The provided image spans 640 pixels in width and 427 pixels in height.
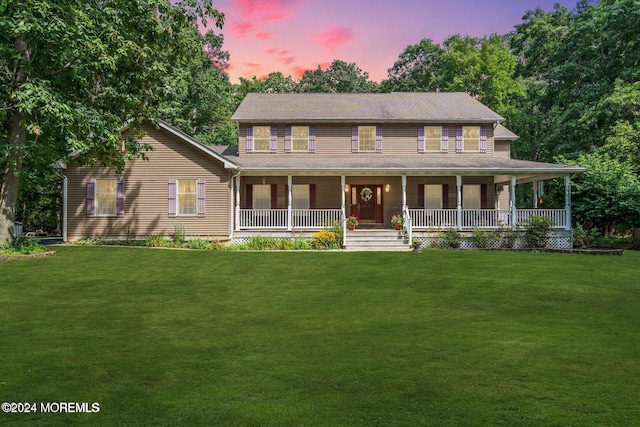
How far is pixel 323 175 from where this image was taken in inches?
992

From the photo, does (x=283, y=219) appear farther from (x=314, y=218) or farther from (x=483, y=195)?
(x=483, y=195)

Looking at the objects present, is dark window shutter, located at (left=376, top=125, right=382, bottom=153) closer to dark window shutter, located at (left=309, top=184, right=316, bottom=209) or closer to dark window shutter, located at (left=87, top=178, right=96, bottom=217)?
dark window shutter, located at (left=309, top=184, right=316, bottom=209)

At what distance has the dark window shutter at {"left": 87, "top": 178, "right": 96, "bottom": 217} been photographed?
2295cm

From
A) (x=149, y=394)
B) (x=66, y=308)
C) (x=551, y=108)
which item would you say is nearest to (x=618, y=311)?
(x=149, y=394)

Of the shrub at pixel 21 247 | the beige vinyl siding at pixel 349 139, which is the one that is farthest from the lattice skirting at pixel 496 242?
the shrub at pixel 21 247

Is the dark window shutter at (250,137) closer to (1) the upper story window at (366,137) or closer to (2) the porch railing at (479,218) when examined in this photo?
(1) the upper story window at (366,137)

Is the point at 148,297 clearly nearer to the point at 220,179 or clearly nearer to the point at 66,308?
the point at 66,308

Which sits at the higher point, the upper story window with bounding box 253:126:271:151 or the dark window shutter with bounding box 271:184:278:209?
the upper story window with bounding box 253:126:271:151

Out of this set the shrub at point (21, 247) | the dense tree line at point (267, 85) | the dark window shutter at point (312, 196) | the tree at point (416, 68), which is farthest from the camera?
the tree at point (416, 68)

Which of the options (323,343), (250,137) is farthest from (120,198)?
(323,343)

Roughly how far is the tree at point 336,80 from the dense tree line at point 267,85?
56.0 inches

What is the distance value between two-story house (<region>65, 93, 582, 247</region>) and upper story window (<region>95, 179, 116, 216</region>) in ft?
0.14

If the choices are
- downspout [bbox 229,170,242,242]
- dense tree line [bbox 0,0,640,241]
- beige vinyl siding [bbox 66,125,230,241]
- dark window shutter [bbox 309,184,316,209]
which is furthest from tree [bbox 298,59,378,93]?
beige vinyl siding [bbox 66,125,230,241]

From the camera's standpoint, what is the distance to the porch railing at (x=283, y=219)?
77.8ft
